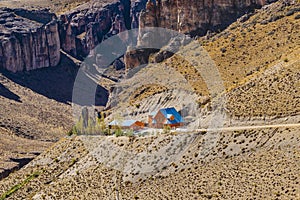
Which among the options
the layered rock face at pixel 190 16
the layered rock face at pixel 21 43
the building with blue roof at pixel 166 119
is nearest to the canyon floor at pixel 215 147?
the building with blue roof at pixel 166 119

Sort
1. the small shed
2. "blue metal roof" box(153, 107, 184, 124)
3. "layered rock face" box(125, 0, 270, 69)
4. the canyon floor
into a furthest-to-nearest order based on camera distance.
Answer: "layered rock face" box(125, 0, 270, 69)
the small shed
"blue metal roof" box(153, 107, 184, 124)
the canyon floor

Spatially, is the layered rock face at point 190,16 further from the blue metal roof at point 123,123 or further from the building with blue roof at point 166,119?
the building with blue roof at point 166,119

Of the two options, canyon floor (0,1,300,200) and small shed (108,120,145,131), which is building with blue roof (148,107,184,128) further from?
canyon floor (0,1,300,200)

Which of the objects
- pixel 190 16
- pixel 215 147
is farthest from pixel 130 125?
pixel 190 16

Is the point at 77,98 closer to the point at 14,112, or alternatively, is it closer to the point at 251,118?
the point at 14,112

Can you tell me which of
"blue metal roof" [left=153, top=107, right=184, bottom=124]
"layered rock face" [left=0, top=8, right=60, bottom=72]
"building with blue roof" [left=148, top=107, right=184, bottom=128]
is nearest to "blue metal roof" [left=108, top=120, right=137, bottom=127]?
"building with blue roof" [left=148, top=107, right=184, bottom=128]

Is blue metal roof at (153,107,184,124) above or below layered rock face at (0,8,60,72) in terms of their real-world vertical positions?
above

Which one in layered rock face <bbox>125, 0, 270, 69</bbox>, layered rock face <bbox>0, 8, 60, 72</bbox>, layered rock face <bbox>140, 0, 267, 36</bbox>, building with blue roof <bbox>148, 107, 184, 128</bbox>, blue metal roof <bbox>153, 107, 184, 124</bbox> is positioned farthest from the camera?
layered rock face <bbox>0, 8, 60, 72</bbox>

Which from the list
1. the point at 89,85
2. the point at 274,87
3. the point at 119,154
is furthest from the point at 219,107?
the point at 89,85

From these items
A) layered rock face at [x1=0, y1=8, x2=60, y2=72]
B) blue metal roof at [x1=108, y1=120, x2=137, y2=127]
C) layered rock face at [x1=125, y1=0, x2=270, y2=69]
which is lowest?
layered rock face at [x1=0, y1=8, x2=60, y2=72]
